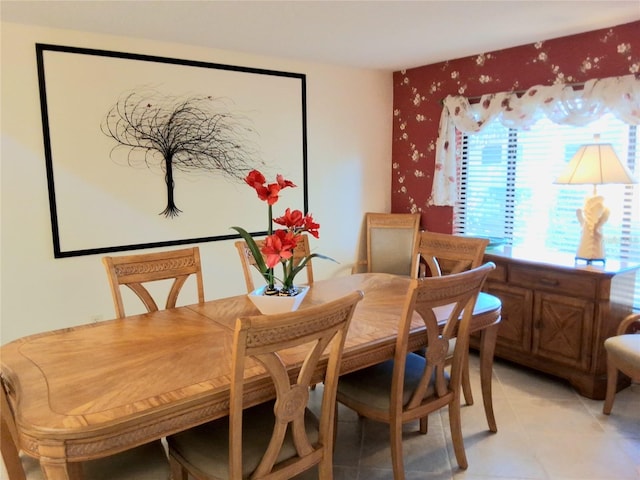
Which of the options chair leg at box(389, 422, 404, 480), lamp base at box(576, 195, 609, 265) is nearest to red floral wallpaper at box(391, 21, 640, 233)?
lamp base at box(576, 195, 609, 265)

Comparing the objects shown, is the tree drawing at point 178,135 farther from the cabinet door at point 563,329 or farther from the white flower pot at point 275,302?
the cabinet door at point 563,329

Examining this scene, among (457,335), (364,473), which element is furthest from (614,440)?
(364,473)

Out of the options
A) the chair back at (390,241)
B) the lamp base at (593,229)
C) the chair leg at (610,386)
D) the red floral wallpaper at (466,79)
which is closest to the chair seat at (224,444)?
the chair leg at (610,386)

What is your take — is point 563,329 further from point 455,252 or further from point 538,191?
point 538,191

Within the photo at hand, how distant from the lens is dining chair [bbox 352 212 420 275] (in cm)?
426

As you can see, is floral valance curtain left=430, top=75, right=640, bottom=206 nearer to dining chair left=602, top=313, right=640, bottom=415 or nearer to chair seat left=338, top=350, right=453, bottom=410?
dining chair left=602, top=313, right=640, bottom=415

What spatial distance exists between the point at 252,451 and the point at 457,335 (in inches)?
41.1

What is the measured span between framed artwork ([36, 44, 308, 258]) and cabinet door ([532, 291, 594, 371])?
2.10m

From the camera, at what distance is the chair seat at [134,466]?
1.56 m

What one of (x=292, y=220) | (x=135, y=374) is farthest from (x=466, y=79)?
(x=135, y=374)

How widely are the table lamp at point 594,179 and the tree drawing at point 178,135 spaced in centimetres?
227

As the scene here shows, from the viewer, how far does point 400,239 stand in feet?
14.2

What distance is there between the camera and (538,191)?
3.60m

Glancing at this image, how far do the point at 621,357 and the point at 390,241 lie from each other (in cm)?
216
